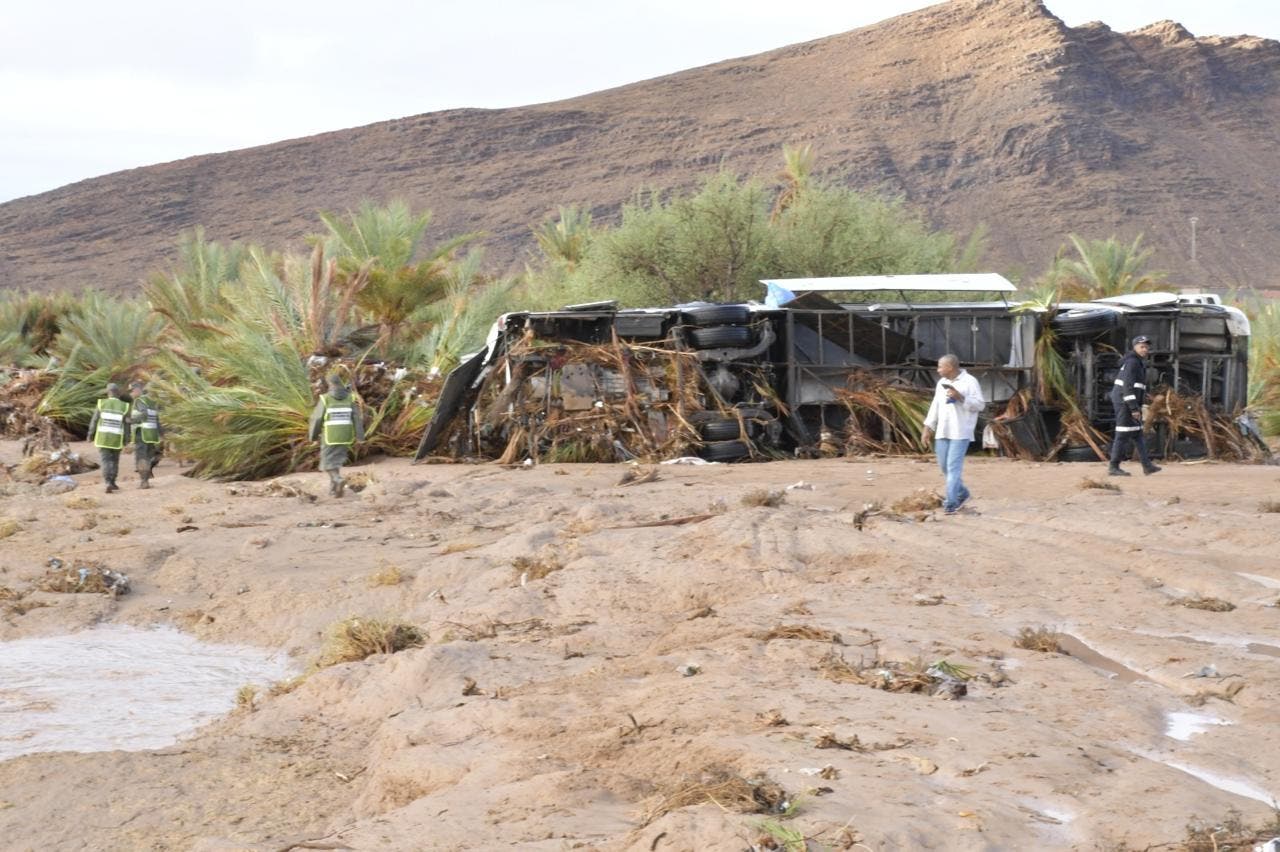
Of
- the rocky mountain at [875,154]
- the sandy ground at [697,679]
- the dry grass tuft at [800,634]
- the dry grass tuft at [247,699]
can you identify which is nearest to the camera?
the sandy ground at [697,679]

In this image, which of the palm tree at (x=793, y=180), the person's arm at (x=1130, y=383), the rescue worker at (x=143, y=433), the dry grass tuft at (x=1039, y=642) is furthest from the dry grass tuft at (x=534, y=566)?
the palm tree at (x=793, y=180)

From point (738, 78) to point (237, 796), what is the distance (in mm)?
109632

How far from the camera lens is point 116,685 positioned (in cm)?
906

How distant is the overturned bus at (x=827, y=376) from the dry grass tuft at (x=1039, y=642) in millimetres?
10715

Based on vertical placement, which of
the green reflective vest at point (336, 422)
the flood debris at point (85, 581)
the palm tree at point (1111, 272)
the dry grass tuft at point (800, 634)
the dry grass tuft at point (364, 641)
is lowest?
the flood debris at point (85, 581)

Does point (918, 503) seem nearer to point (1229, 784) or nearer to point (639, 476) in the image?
point (639, 476)

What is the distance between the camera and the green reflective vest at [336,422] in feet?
52.7

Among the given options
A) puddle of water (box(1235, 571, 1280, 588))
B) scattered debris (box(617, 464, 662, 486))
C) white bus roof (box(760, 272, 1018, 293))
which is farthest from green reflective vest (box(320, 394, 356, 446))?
puddle of water (box(1235, 571, 1280, 588))

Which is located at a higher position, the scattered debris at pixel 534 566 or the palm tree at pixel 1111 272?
the palm tree at pixel 1111 272

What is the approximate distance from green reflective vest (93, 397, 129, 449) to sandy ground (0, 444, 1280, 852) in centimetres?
438

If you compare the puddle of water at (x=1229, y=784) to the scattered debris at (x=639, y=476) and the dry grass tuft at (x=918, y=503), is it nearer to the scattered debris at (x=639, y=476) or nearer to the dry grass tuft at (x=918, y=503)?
the dry grass tuft at (x=918, y=503)

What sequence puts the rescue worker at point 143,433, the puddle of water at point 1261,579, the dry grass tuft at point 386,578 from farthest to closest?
the rescue worker at point 143,433 → the dry grass tuft at point 386,578 → the puddle of water at point 1261,579

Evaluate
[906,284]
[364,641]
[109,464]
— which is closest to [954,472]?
[364,641]

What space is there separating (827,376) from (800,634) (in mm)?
11814
